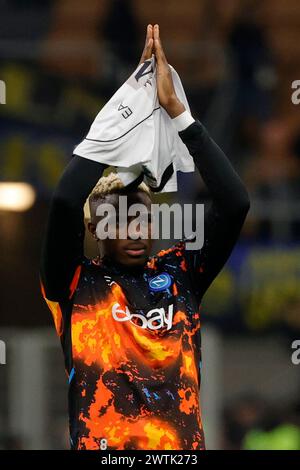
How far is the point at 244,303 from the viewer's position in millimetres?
8945

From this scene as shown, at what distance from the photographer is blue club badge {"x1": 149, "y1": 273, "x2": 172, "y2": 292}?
3.43 m

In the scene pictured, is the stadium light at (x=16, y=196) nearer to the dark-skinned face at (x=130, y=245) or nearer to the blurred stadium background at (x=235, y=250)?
the blurred stadium background at (x=235, y=250)

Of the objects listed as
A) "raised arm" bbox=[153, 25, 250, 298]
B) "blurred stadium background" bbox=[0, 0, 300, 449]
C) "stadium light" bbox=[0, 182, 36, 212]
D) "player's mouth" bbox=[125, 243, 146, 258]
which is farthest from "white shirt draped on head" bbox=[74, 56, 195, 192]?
"stadium light" bbox=[0, 182, 36, 212]

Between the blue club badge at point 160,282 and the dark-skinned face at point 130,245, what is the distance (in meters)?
0.06

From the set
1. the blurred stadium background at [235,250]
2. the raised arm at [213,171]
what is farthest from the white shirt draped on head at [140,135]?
the blurred stadium background at [235,250]

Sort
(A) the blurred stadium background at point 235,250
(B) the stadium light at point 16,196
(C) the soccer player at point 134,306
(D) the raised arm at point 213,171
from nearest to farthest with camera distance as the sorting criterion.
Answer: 1. (C) the soccer player at point 134,306
2. (D) the raised arm at point 213,171
3. (A) the blurred stadium background at point 235,250
4. (B) the stadium light at point 16,196

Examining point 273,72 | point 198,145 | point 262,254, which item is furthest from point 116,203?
point 273,72

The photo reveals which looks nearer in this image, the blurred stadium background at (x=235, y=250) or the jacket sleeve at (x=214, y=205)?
the jacket sleeve at (x=214, y=205)

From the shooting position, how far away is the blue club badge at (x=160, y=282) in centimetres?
343

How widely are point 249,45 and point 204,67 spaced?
93 cm

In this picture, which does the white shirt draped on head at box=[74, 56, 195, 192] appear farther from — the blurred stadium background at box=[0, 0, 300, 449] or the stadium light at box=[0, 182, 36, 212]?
the stadium light at box=[0, 182, 36, 212]

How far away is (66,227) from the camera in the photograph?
3311 mm

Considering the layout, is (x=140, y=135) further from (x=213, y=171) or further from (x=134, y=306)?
(x=134, y=306)
